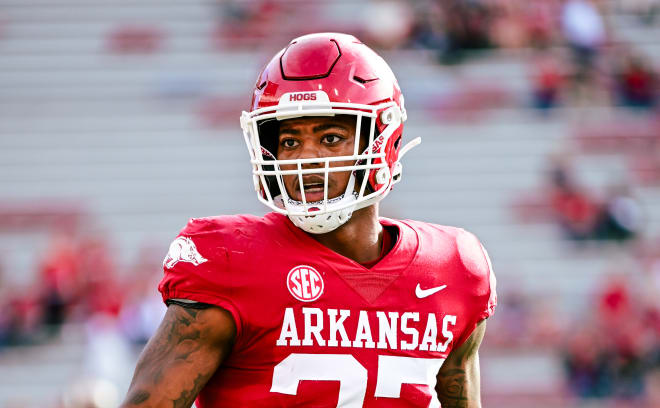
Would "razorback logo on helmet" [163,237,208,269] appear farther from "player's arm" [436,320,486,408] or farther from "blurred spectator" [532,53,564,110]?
"blurred spectator" [532,53,564,110]

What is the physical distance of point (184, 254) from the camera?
2145mm

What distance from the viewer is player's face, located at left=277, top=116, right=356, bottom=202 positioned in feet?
7.26

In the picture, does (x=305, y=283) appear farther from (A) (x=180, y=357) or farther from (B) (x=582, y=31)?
(B) (x=582, y=31)

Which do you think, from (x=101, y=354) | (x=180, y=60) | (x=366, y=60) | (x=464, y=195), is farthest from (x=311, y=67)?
(x=180, y=60)

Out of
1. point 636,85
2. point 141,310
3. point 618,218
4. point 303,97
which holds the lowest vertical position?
point 141,310

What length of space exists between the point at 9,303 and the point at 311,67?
19.8 feet

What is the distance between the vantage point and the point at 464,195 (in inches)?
360

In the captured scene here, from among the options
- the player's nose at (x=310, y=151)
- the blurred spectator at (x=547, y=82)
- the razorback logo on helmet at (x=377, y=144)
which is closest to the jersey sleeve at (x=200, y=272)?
the player's nose at (x=310, y=151)

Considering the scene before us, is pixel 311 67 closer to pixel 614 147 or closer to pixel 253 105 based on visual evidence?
pixel 253 105

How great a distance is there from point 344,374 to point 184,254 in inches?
16.9

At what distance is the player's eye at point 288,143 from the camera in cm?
229

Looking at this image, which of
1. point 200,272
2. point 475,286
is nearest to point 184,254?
point 200,272

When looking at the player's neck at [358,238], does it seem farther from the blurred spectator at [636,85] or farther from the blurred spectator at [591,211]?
the blurred spectator at [636,85]

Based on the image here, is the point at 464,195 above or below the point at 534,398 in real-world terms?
above
